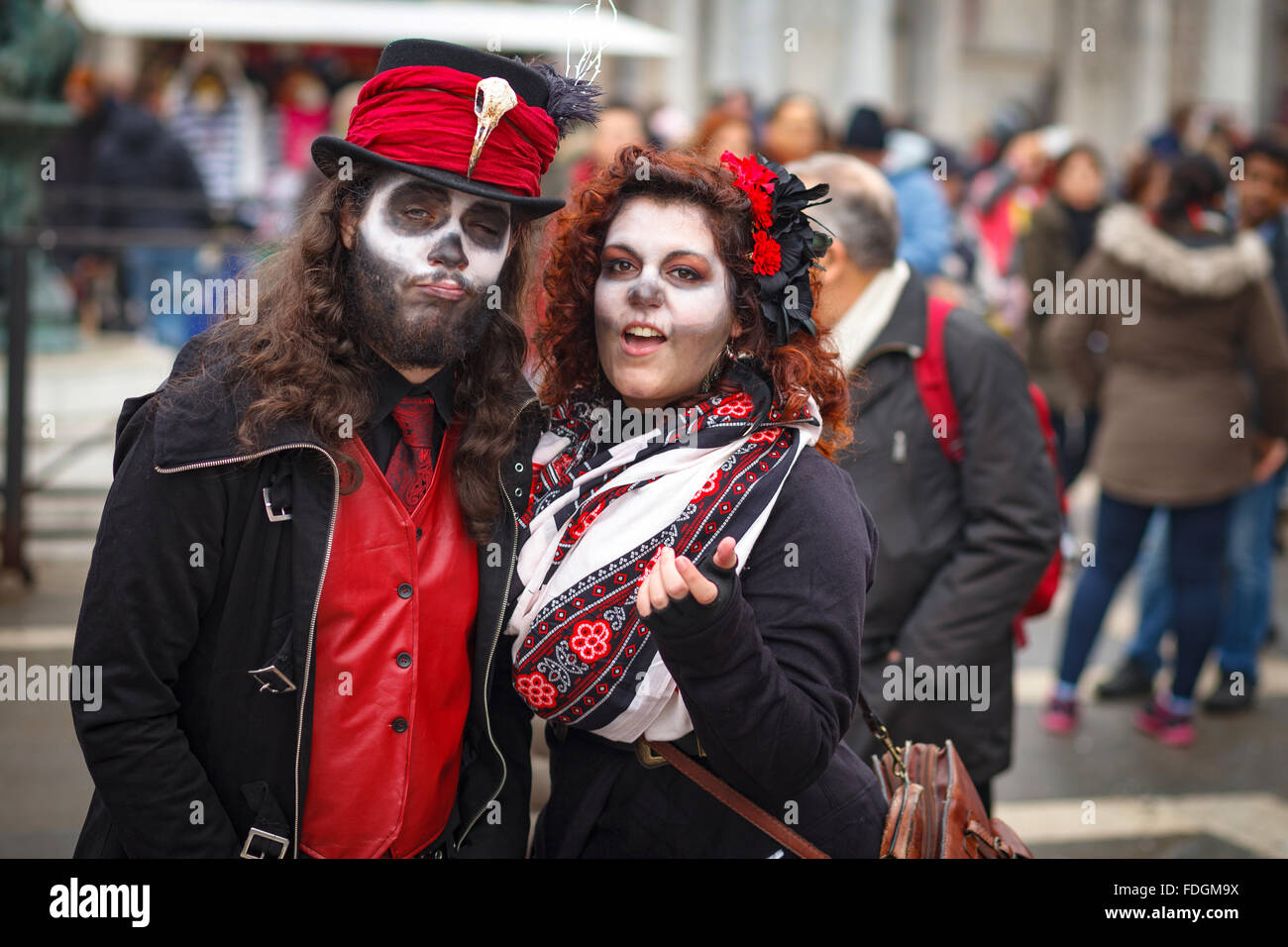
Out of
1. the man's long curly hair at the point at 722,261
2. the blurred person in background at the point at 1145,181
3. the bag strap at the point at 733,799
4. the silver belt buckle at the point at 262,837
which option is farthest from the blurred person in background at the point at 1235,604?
the silver belt buckle at the point at 262,837

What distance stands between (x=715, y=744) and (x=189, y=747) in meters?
0.78

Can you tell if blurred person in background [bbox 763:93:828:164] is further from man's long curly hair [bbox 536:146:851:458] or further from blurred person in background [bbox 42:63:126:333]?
man's long curly hair [bbox 536:146:851:458]

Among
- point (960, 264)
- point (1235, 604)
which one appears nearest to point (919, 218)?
point (1235, 604)

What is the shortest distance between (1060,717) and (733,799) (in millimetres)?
3598

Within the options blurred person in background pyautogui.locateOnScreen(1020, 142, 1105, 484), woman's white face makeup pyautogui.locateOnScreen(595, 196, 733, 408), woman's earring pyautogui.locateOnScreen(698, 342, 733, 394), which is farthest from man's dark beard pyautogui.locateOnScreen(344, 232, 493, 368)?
blurred person in background pyautogui.locateOnScreen(1020, 142, 1105, 484)

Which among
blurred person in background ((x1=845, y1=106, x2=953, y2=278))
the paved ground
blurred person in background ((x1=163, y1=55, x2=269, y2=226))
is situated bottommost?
the paved ground

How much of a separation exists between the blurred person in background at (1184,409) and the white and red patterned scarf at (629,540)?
354 cm

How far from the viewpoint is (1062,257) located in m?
7.48

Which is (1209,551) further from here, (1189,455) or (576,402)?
(576,402)

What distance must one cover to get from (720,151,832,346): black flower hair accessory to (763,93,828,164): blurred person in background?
14.4ft

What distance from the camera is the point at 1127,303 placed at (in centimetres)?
546

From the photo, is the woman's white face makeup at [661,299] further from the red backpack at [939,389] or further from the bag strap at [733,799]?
the red backpack at [939,389]

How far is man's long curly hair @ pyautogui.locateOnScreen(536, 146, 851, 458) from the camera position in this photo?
2.22 meters
